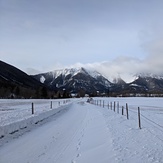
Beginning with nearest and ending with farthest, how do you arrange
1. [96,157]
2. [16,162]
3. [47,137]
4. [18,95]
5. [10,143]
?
1. [16,162]
2. [96,157]
3. [10,143]
4. [47,137]
5. [18,95]

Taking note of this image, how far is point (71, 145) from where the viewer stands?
10383mm

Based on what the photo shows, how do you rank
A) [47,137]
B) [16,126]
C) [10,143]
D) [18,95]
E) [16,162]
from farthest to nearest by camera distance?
[18,95], [16,126], [47,137], [10,143], [16,162]

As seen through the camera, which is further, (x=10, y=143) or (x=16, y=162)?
(x=10, y=143)

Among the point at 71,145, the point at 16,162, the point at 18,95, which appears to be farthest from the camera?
the point at 18,95

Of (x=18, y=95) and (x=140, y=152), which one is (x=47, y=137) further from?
(x=18, y=95)

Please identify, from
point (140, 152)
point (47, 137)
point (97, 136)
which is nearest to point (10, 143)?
point (47, 137)

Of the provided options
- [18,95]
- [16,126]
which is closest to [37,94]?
[18,95]

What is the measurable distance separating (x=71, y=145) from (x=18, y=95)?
507 ft

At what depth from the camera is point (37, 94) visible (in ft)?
527

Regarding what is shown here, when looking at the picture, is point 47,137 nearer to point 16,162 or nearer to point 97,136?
point 97,136

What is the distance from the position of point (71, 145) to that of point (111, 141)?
180 centimetres

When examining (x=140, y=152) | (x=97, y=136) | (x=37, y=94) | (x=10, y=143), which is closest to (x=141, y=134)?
(x=97, y=136)

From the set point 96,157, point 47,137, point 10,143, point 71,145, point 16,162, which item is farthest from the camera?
point 47,137

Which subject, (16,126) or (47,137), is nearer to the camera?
(47,137)
